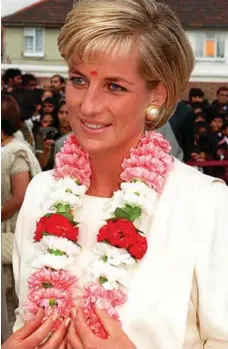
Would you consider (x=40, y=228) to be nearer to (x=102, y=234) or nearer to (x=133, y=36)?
(x=102, y=234)

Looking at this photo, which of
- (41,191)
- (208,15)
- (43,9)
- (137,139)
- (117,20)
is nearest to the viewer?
(117,20)

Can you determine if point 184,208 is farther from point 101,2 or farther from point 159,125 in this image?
point 101,2

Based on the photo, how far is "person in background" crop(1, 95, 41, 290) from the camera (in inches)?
166

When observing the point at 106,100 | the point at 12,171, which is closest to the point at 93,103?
the point at 106,100

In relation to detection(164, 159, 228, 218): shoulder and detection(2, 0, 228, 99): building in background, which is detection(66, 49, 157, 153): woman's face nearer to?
detection(164, 159, 228, 218): shoulder

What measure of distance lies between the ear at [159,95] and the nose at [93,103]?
0.16m

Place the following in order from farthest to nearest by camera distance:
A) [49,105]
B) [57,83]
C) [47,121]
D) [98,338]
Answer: [57,83] → [49,105] → [47,121] → [98,338]

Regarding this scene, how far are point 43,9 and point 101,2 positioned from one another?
4552mm

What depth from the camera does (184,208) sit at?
6.63 feet

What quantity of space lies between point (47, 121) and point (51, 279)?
198 inches

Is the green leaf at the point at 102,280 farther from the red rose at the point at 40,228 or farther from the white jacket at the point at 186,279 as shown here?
the red rose at the point at 40,228

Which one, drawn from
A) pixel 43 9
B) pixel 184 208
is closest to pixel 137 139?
pixel 184 208

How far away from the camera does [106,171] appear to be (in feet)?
7.04

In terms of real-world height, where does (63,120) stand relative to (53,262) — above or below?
below
